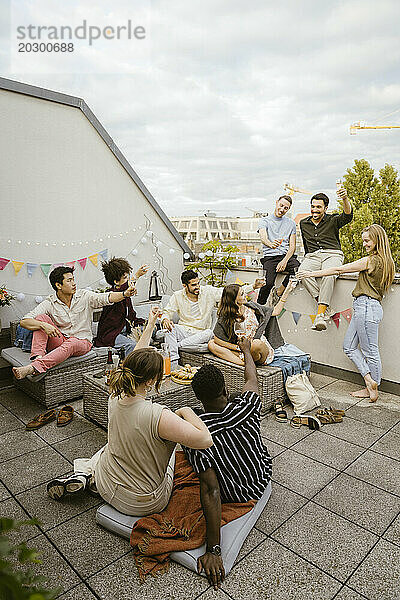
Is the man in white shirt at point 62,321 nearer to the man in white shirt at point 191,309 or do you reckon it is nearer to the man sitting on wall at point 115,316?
the man sitting on wall at point 115,316

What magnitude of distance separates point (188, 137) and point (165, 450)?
23.5 ft

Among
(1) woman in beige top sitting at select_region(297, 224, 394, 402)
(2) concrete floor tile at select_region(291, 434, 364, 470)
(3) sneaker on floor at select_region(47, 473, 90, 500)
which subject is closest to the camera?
(3) sneaker on floor at select_region(47, 473, 90, 500)

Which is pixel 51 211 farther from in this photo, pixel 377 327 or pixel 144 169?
pixel 377 327

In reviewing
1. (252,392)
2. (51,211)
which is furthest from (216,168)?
(252,392)

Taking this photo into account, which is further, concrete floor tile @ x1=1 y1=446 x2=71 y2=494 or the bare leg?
the bare leg

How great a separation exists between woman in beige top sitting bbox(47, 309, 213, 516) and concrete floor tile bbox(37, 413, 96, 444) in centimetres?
103

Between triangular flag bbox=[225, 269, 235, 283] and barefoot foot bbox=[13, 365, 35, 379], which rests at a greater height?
triangular flag bbox=[225, 269, 235, 283]

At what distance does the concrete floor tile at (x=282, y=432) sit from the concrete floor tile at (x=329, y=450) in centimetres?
6

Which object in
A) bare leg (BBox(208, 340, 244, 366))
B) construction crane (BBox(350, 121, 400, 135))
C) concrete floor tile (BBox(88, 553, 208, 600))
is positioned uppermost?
construction crane (BBox(350, 121, 400, 135))

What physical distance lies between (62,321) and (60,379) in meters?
0.60

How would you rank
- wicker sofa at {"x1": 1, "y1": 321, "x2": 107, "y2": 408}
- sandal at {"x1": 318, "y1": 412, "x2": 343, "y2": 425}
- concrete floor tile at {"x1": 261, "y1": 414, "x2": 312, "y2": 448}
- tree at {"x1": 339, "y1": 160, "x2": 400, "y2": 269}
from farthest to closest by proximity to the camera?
tree at {"x1": 339, "y1": 160, "x2": 400, "y2": 269}, wicker sofa at {"x1": 1, "y1": 321, "x2": 107, "y2": 408}, sandal at {"x1": 318, "y1": 412, "x2": 343, "y2": 425}, concrete floor tile at {"x1": 261, "y1": 414, "x2": 312, "y2": 448}

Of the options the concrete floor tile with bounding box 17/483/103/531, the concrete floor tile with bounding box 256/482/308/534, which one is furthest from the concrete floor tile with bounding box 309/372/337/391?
the concrete floor tile with bounding box 17/483/103/531

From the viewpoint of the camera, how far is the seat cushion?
1.86m

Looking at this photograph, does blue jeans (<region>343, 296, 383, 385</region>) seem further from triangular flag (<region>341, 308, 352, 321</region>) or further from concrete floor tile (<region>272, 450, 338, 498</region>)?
concrete floor tile (<region>272, 450, 338, 498</region>)
